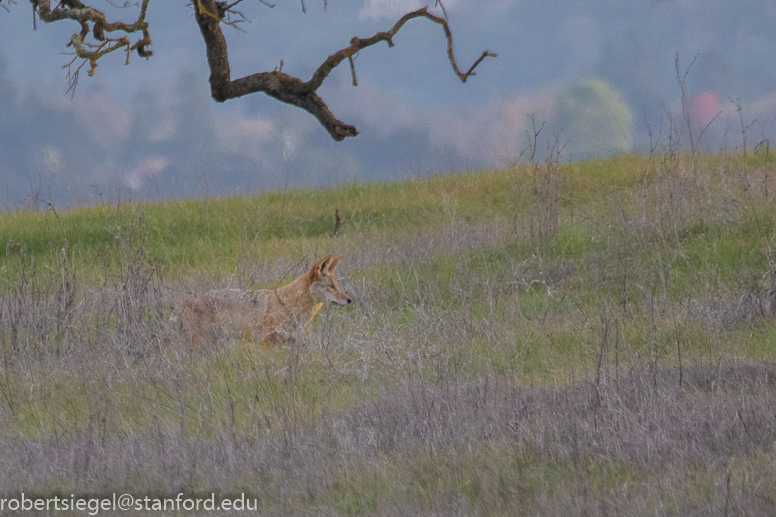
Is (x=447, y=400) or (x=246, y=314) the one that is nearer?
(x=447, y=400)

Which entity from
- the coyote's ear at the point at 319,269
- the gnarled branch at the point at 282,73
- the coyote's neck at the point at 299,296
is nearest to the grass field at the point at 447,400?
the coyote's ear at the point at 319,269

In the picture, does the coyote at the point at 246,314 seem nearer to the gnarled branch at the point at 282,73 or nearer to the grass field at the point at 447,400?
the grass field at the point at 447,400

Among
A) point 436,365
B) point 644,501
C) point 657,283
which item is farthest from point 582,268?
point 644,501

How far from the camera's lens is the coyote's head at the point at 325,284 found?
733cm

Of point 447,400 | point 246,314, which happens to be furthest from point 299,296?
point 447,400

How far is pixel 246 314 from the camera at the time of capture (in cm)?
682

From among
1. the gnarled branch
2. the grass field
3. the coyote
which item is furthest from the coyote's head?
the gnarled branch

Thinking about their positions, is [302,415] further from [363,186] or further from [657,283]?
[363,186]

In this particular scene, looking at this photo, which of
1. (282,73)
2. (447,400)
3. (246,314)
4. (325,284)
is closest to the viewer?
(447,400)

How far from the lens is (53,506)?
147 inches

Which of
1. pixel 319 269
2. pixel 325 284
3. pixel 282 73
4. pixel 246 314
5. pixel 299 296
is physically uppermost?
pixel 282 73

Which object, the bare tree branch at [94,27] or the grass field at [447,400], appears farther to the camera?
the bare tree branch at [94,27]

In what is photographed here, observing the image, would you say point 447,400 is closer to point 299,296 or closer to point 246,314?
point 246,314

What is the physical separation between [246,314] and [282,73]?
259cm
